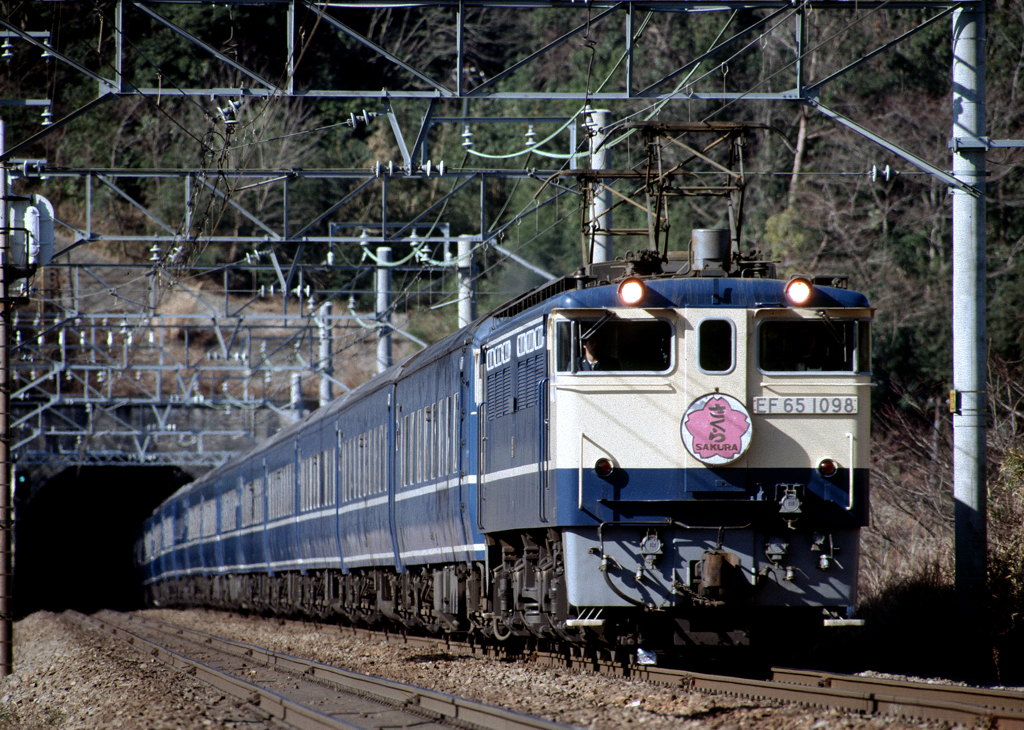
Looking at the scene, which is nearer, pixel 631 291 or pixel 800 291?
pixel 631 291

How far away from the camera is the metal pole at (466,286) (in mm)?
21198

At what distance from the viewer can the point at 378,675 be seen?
41.7 feet

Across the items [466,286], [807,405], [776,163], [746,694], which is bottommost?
[746,694]

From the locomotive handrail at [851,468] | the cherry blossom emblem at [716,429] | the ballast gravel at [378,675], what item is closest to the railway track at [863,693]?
the ballast gravel at [378,675]

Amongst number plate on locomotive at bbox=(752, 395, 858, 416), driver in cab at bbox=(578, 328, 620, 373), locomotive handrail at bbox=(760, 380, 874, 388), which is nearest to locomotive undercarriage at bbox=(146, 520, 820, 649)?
driver in cab at bbox=(578, 328, 620, 373)

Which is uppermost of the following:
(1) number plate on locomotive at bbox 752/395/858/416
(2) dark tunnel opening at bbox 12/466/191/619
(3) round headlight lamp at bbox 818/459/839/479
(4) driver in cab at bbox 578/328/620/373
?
(4) driver in cab at bbox 578/328/620/373

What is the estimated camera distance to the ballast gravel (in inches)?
333

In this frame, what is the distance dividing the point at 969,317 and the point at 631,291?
13.6ft

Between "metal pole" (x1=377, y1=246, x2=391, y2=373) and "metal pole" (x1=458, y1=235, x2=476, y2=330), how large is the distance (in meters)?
1.49

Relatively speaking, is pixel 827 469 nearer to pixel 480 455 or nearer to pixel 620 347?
pixel 620 347

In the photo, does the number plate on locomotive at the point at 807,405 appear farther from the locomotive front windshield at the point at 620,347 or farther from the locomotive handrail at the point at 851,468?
the locomotive front windshield at the point at 620,347

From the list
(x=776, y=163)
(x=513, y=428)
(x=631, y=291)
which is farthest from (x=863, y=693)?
(x=776, y=163)

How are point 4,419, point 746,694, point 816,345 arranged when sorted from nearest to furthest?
point 746,694, point 816,345, point 4,419

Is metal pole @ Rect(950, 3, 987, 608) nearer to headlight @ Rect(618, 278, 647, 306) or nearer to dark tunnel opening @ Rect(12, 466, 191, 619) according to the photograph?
headlight @ Rect(618, 278, 647, 306)
